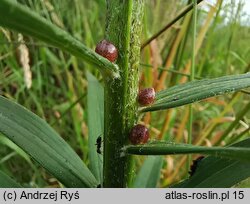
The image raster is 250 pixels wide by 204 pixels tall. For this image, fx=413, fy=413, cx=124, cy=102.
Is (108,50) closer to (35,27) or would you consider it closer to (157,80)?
(35,27)

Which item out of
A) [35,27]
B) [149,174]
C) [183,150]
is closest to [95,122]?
[149,174]

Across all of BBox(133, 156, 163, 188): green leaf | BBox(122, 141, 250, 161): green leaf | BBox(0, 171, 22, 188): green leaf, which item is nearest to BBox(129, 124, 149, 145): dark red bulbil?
BBox(122, 141, 250, 161): green leaf

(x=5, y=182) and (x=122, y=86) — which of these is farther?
(x=5, y=182)

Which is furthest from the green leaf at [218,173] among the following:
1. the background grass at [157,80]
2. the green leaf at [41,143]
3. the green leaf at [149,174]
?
the background grass at [157,80]

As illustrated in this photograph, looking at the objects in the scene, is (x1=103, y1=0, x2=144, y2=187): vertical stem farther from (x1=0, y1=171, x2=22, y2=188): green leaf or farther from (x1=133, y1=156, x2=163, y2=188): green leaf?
(x1=133, y1=156, x2=163, y2=188): green leaf

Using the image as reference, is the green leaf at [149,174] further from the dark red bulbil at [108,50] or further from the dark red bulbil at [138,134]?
the dark red bulbil at [108,50]
